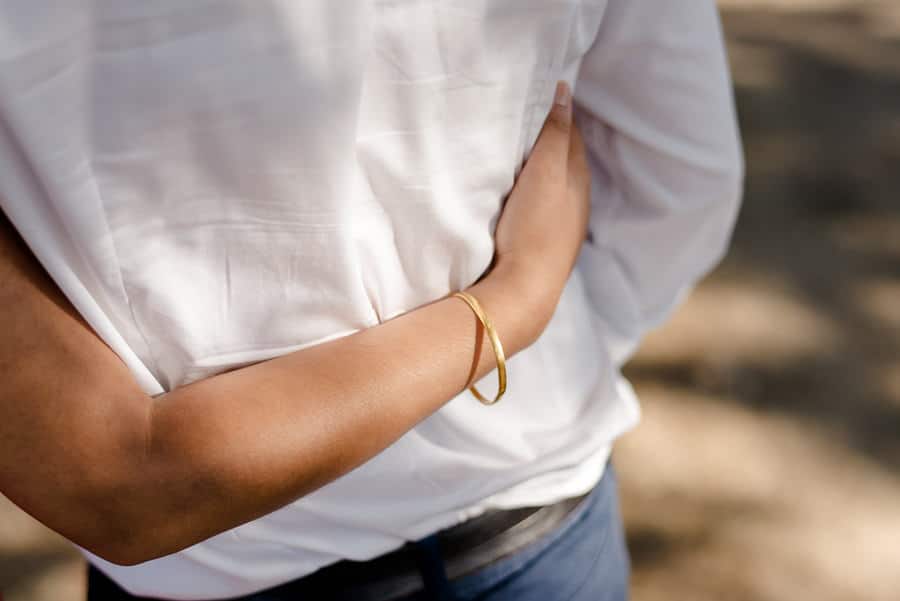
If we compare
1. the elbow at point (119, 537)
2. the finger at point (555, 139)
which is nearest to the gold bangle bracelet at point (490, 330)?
the finger at point (555, 139)

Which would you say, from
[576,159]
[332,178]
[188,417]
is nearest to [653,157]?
[576,159]

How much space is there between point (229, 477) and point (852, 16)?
2637 mm

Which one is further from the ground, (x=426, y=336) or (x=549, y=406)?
(x=426, y=336)

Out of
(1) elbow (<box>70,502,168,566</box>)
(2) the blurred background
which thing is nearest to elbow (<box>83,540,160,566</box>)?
(1) elbow (<box>70,502,168,566</box>)

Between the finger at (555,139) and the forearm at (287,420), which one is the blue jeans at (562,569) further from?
the finger at (555,139)

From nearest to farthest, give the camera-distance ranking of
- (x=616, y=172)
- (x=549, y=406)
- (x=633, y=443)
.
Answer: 1. (x=549, y=406)
2. (x=616, y=172)
3. (x=633, y=443)

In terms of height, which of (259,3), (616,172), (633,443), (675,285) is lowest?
(633,443)

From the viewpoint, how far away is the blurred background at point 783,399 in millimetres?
1663

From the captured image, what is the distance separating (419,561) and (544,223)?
0.27 meters

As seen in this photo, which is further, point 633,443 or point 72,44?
point 633,443

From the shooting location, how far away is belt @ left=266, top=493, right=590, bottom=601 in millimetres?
798

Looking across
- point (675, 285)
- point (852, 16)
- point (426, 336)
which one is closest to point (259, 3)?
point (426, 336)

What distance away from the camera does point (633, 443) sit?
1829 millimetres

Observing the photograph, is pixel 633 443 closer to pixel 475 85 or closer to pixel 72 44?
pixel 475 85
